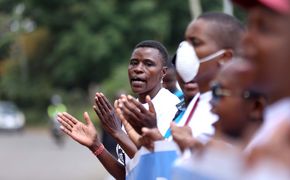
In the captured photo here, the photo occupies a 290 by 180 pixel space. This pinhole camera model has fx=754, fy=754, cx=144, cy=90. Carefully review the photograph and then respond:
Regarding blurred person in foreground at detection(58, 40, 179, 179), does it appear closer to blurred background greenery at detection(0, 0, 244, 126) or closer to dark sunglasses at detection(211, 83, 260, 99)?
dark sunglasses at detection(211, 83, 260, 99)

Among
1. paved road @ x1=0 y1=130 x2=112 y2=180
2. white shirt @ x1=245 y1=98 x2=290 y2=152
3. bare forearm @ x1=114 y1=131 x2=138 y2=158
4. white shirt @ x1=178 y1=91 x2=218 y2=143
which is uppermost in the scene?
paved road @ x1=0 y1=130 x2=112 y2=180

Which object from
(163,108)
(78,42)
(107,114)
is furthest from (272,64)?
(78,42)

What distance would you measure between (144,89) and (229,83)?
89.5 inches

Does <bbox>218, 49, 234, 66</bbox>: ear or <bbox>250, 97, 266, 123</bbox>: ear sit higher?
<bbox>218, 49, 234, 66</bbox>: ear

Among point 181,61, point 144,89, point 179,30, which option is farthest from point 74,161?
point 179,30

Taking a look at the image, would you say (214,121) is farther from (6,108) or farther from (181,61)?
(6,108)

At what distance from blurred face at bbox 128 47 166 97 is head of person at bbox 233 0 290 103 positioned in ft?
8.50

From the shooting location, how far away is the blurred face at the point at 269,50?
1640mm

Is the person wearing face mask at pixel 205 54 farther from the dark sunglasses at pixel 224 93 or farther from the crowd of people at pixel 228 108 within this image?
the dark sunglasses at pixel 224 93

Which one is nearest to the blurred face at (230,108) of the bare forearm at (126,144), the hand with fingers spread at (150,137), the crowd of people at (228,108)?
the crowd of people at (228,108)

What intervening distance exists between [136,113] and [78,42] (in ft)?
125

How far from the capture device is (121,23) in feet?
133

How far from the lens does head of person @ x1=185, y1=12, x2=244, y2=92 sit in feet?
8.97

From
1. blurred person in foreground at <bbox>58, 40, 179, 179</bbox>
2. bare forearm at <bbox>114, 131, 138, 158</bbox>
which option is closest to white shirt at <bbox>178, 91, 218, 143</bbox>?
blurred person in foreground at <bbox>58, 40, 179, 179</bbox>
